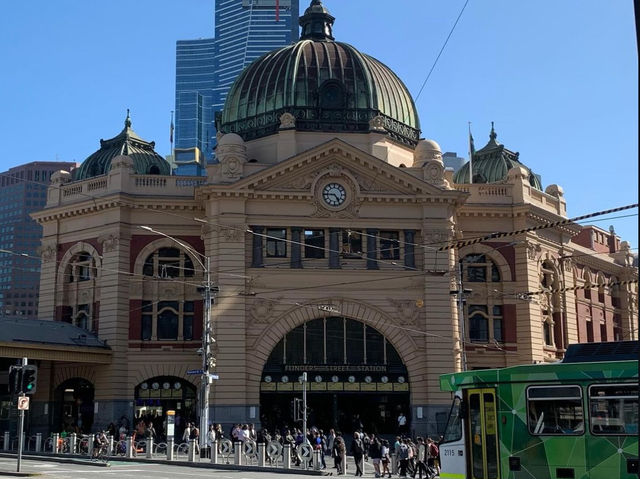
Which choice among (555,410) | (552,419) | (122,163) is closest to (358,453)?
(552,419)

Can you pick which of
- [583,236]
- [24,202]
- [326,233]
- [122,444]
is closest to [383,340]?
[326,233]

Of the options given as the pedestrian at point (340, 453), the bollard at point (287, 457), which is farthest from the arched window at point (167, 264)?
the pedestrian at point (340, 453)

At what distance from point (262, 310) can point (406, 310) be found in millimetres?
8745

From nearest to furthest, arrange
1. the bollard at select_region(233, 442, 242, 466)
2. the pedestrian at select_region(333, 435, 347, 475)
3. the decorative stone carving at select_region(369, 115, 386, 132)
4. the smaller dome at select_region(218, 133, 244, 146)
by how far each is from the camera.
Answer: the pedestrian at select_region(333, 435, 347, 475)
the bollard at select_region(233, 442, 242, 466)
the smaller dome at select_region(218, 133, 244, 146)
the decorative stone carving at select_region(369, 115, 386, 132)

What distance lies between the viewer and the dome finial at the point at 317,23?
68.8 meters

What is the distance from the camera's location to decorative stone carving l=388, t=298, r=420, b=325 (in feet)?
178

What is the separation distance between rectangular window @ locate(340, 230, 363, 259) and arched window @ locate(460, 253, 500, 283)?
859 cm

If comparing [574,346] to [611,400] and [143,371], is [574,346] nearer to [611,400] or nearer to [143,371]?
[611,400]

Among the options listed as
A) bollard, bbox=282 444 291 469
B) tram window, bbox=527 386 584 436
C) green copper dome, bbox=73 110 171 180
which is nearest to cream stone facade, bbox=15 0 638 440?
green copper dome, bbox=73 110 171 180

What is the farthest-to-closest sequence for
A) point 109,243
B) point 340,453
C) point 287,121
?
point 287,121
point 109,243
point 340,453

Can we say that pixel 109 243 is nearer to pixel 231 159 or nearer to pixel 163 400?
pixel 231 159

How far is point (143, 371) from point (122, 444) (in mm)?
10474

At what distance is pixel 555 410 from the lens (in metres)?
22.9

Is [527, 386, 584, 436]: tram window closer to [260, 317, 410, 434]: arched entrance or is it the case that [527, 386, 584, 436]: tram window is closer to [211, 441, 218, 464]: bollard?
[211, 441, 218, 464]: bollard
